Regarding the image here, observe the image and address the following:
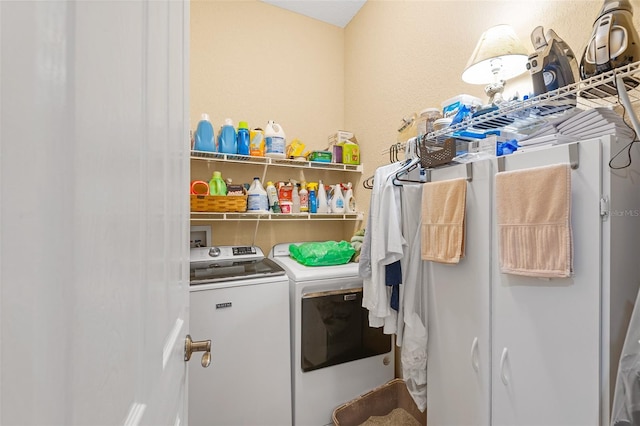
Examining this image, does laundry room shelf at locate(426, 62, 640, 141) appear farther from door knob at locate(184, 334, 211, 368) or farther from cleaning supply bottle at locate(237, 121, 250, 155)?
cleaning supply bottle at locate(237, 121, 250, 155)

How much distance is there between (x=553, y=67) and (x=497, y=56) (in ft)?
1.09

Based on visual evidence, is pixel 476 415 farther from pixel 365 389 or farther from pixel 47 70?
pixel 47 70

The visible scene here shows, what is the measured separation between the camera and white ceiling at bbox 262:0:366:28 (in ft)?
8.47

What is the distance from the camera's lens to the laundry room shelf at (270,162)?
2.14 metres

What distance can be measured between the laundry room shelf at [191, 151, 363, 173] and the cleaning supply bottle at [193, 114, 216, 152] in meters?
0.05

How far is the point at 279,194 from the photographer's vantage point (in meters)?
2.44

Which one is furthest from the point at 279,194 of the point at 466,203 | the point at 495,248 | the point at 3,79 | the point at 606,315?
the point at 3,79

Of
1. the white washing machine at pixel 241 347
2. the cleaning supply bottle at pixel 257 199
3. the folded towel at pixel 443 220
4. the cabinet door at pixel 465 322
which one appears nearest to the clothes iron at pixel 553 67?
the cabinet door at pixel 465 322

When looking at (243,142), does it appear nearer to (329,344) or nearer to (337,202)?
(337,202)

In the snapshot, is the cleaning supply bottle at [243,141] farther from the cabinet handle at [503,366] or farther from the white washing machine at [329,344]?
the cabinet handle at [503,366]

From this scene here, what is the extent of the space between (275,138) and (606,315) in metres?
2.14

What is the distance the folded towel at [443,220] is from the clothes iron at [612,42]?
522 millimetres

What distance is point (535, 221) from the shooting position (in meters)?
0.92

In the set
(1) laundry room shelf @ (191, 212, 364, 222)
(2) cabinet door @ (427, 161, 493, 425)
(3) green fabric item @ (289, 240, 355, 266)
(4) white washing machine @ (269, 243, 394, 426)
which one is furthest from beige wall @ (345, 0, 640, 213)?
(4) white washing machine @ (269, 243, 394, 426)
